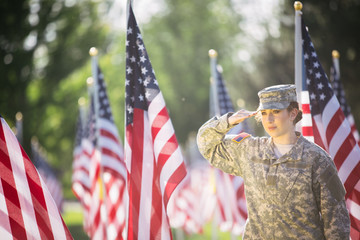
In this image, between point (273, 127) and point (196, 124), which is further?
point (196, 124)

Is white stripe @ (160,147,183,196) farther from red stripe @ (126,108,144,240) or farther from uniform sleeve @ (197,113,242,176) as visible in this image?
uniform sleeve @ (197,113,242,176)

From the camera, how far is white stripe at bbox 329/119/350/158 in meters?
6.07

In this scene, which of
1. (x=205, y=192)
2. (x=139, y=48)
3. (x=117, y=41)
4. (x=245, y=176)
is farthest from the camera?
(x=117, y=41)

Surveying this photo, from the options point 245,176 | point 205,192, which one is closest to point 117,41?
point 205,192

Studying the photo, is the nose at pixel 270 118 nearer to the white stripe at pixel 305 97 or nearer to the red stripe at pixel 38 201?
the white stripe at pixel 305 97

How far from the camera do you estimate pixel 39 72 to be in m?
27.4

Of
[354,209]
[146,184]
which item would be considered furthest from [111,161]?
[354,209]

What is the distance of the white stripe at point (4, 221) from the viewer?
469 cm

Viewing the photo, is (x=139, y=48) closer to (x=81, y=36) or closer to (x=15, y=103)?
(x=15, y=103)

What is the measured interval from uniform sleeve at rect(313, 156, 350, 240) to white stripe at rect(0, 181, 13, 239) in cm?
272

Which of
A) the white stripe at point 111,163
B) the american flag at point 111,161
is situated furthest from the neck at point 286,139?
the white stripe at point 111,163

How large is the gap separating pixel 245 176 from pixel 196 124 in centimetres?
3254

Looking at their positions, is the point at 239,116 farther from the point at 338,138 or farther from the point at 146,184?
the point at 338,138

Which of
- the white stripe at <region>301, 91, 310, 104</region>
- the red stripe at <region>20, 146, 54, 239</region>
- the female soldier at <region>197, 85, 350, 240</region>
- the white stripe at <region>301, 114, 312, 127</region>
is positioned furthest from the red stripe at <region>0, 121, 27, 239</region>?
the white stripe at <region>301, 91, 310, 104</region>
